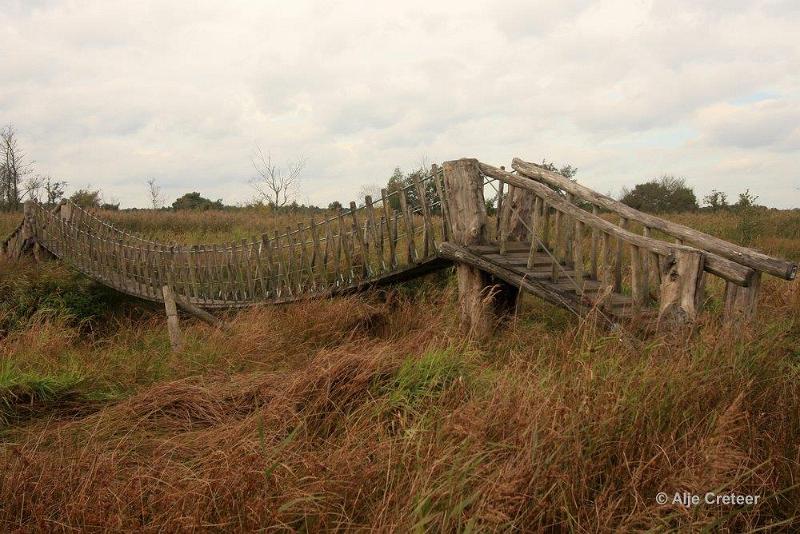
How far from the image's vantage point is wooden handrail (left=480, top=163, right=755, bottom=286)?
4.69 metres

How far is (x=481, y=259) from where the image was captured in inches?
271

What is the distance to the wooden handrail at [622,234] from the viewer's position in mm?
4691

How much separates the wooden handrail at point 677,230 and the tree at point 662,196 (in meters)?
27.3

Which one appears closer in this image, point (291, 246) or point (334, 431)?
point (334, 431)

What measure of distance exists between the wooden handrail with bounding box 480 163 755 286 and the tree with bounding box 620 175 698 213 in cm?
2753

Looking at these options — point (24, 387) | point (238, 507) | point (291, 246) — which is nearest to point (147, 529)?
point (238, 507)

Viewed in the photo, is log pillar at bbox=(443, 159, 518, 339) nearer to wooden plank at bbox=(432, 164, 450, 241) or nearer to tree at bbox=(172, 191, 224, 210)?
wooden plank at bbox=(432, 164, 450, 241)

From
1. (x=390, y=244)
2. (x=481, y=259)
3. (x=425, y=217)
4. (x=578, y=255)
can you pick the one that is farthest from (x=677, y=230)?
→ (x=390, y=244)

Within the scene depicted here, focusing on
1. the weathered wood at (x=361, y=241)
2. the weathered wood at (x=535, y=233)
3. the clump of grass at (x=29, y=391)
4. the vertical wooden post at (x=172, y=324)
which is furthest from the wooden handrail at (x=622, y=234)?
the clump of grass at (x=29, y=391)

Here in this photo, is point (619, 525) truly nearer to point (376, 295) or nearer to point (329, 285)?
point (376, 295)

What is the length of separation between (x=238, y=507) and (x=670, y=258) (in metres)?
3.71

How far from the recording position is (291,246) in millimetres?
9422

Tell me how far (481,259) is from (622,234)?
182 centimetres

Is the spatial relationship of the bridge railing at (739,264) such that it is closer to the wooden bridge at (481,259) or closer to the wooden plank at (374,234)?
the wooden bridge at (481,259)
